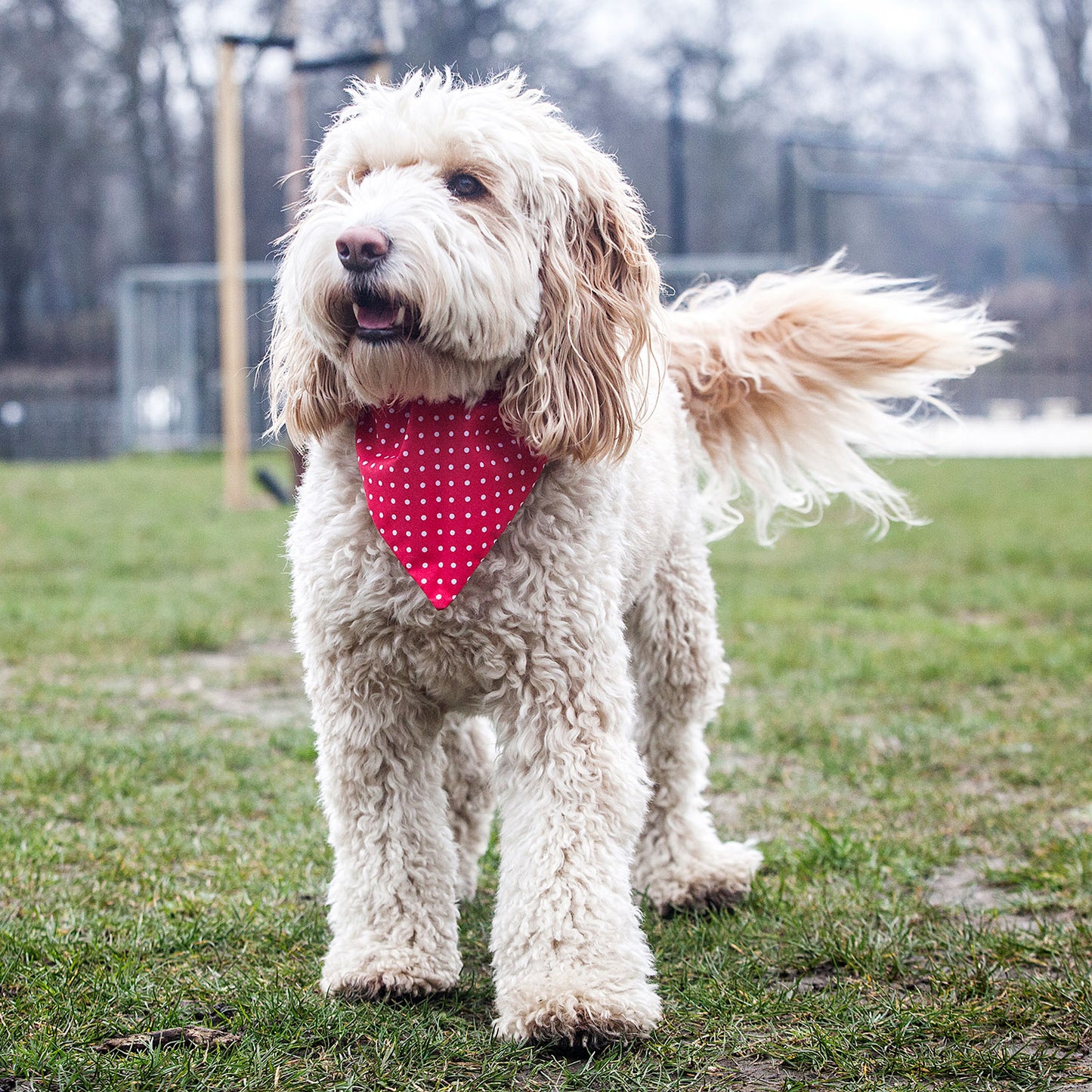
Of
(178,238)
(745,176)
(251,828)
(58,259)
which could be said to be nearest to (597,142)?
(251,828)

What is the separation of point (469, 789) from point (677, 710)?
1.92 feet

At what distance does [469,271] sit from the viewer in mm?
2510

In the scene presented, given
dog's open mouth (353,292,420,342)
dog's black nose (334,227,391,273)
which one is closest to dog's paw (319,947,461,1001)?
dog's open mouth (353,292,420,342)

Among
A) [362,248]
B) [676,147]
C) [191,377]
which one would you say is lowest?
[362,248]

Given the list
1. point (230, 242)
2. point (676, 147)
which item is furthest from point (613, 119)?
point (230, 242)

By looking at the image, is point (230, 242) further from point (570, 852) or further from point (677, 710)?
point (570, 852)

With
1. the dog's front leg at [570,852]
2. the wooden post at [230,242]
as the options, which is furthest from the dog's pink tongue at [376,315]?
the wooden post at [230,242]

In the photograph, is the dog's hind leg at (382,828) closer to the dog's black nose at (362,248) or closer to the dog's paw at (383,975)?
the dog's paw at (383,975)

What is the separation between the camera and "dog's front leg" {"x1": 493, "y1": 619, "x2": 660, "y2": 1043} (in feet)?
8.36

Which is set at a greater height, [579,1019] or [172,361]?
[172,361]

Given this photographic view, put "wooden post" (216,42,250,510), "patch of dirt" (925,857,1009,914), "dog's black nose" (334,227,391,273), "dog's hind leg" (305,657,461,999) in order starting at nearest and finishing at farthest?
1. "dog's black nose" (334,227,391,273)
2. "dog's hind leg" (305,657,461,999)
3. "patch of dirt" (925,857,1009,914)
4. "wooden post" (216,42,250,510)

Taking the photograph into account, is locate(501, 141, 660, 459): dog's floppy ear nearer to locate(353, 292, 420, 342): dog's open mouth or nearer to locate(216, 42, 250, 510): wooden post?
locate(353, 292, 420, 342): dog's open mouth

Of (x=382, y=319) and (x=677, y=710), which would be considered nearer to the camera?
(x=382, y=319)

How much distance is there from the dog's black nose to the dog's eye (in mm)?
268
